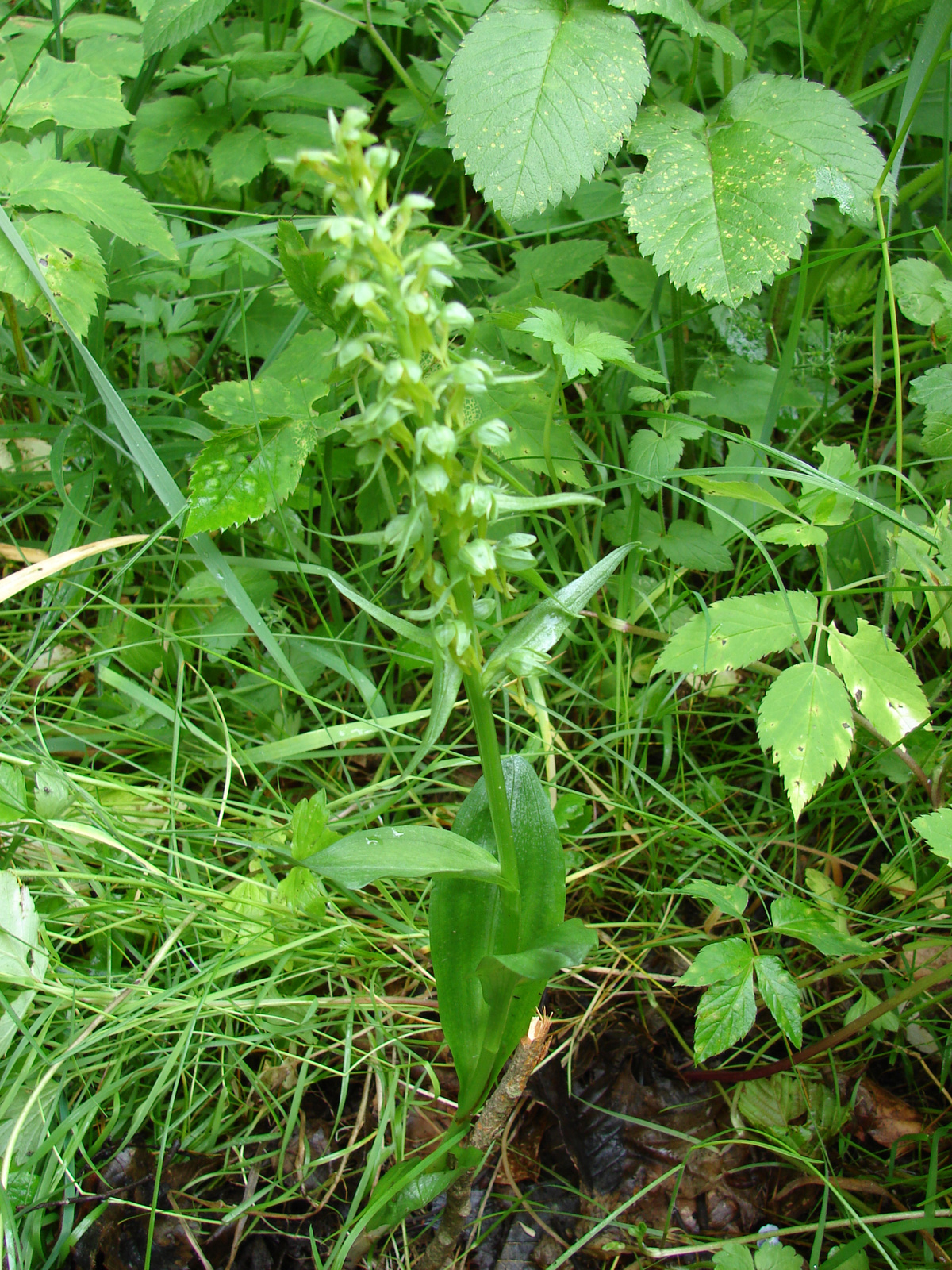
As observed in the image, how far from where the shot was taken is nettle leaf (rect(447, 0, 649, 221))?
65.8 inches

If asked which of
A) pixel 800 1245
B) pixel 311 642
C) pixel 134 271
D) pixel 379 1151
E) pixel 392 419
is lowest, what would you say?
pixel 800 1245

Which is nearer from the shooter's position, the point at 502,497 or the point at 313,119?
the point at 502,497

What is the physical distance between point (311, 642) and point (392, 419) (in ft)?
3.77

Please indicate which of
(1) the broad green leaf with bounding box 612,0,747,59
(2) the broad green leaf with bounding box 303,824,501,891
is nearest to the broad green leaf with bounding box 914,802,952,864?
(2) the broad green leaf with bounding box 303,824,501,891

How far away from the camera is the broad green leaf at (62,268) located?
1713 mm

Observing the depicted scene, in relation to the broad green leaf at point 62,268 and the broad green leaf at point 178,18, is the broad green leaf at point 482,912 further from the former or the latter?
the broad green leaf at point 178,18

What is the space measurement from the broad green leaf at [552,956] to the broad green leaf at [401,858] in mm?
116

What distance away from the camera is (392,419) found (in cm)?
88

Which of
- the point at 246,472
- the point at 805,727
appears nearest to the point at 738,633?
the point at 805,727

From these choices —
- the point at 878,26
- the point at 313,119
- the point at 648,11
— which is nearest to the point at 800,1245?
the point at 648,11

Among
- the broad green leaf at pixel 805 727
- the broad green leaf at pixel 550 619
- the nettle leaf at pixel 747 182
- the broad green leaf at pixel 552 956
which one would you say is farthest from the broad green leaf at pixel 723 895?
the nettle leaf at pixel 747 182

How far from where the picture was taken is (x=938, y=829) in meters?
1.30

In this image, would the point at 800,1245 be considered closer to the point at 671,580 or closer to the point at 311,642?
the point at 671,580

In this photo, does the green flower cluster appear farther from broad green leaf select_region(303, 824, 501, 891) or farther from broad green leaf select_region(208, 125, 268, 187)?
broad green leaf select_region(208, 125, 268, 187)
